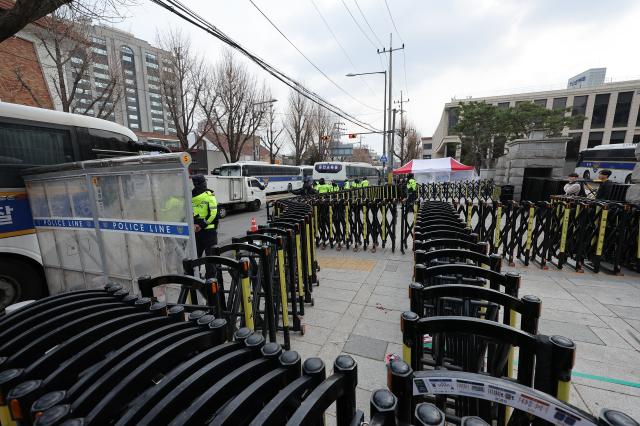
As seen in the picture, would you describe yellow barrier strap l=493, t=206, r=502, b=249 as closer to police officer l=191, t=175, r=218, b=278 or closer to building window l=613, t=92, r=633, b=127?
police officer l=191, t=175, r=218, b=278

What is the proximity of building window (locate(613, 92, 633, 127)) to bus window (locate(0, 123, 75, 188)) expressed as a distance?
60596 mm

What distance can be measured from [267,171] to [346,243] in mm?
19132

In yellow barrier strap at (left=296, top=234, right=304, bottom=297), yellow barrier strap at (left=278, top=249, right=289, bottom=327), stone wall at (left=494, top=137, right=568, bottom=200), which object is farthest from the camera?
stone wall at (left=494, top=137, right=568, bottom=200)

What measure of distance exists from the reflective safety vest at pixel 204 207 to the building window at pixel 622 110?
192 feet

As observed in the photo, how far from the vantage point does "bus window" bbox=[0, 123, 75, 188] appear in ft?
15.4

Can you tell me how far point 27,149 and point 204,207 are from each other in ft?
10.4

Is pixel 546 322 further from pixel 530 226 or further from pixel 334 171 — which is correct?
pixel 334 171

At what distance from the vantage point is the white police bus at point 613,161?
2047cm

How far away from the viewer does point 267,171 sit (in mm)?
25484

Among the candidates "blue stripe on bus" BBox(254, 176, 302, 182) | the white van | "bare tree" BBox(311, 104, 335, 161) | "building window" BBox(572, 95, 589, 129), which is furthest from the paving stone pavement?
"building window" BBox(572, 95, 589, 129)

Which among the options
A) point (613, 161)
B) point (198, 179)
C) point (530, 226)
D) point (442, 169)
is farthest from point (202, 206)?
point (613, 161)

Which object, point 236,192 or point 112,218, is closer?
point 112,218

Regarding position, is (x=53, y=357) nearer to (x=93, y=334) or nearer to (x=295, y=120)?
(x=93, y=334)

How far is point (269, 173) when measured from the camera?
2581cm
